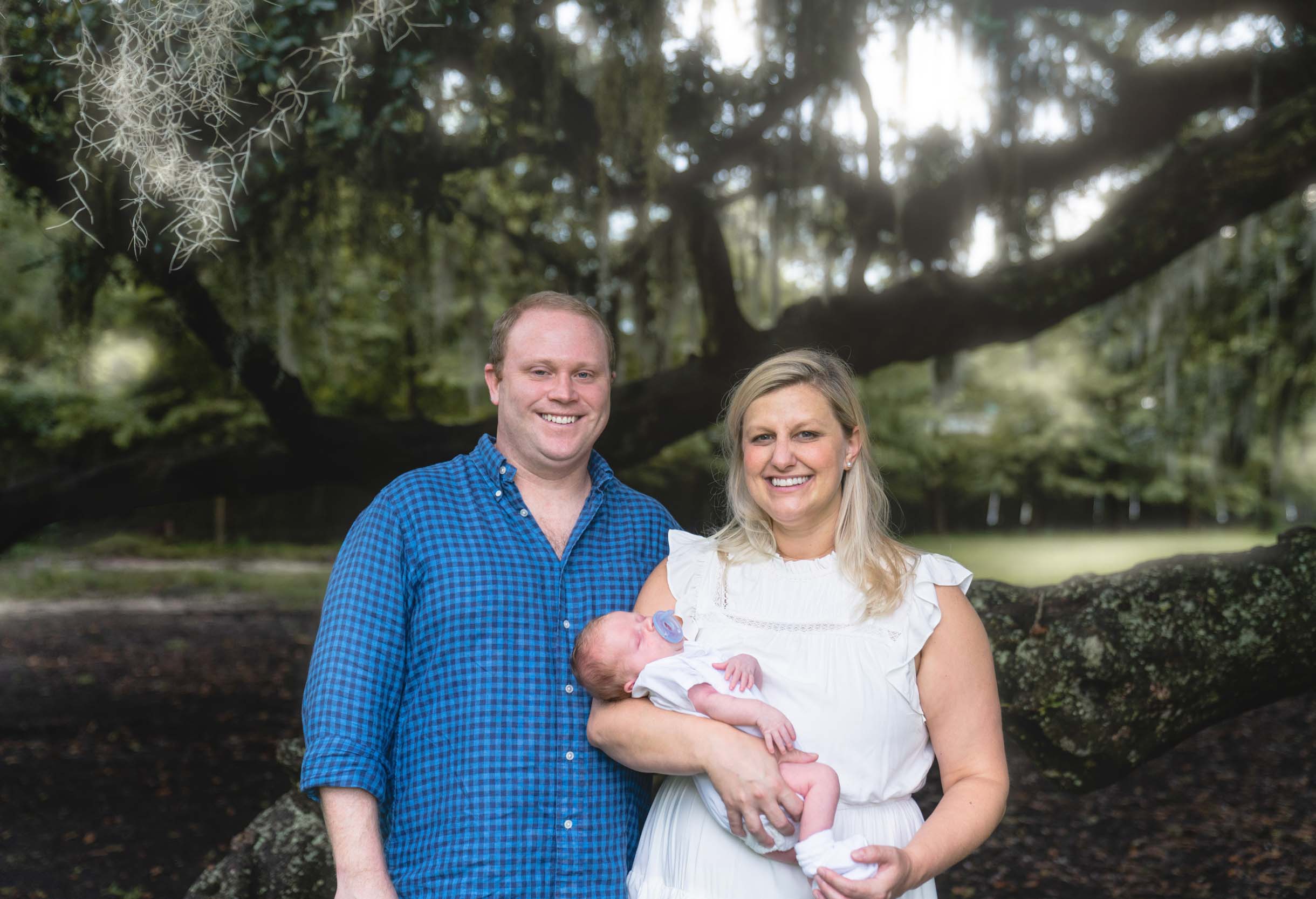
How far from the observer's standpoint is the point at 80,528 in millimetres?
16062

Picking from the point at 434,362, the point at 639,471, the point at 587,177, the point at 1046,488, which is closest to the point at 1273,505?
the point at 1046,488

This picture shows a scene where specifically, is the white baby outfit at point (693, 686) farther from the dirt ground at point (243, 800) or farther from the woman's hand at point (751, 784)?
the dirt ground at point (243, 800)

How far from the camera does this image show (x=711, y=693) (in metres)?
1.76

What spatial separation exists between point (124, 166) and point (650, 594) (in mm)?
3377

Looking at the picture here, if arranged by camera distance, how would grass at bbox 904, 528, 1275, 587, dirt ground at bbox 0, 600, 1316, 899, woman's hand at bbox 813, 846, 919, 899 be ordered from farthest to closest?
grass at bbox 904, 528, 1275, 587, dirt ground at bbox 0, 600, 1316, 899, woman's hand at bbox 813, 846, 919, 899

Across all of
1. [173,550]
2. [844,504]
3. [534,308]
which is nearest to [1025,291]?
[844,504]

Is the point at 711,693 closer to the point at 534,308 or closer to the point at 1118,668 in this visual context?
the point at 534,308

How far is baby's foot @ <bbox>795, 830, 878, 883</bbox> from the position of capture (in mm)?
1565

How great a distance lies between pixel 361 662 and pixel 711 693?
707 millimetres

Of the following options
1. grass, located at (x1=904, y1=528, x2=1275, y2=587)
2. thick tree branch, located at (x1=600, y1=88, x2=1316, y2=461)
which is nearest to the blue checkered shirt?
thick tree branch, located at (x1=600, y1=88, x2=1316, y2=461)

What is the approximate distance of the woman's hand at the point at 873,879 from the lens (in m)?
1.54

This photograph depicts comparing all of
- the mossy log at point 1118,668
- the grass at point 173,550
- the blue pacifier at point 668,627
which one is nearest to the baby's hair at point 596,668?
the blue pacifier at point 668,627

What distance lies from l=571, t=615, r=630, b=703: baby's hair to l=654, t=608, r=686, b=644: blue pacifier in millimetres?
114

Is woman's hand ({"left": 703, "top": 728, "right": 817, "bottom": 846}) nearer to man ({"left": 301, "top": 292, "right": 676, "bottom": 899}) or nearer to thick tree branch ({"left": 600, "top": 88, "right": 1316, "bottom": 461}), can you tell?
man ({"left": 301, "top": 292, "right": 676, "bottom": 899})
